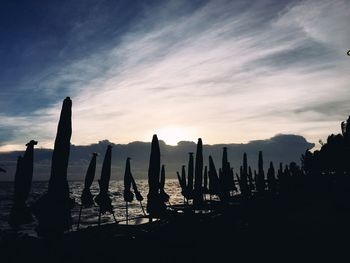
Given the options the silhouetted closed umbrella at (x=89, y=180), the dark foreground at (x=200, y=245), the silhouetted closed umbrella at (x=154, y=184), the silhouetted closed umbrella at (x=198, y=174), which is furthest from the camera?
the silhouetted closed umbrella at (x=198, y=174)

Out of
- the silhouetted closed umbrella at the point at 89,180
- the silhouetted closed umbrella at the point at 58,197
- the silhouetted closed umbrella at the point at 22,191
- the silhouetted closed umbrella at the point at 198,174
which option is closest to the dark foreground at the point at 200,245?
the silhouetted closed umbrella at the point at 58,197

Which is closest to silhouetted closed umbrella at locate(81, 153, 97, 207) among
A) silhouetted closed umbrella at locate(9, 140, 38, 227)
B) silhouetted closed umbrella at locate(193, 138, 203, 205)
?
silhouetted closed umbrella at locate(9, 140, 38, 227)

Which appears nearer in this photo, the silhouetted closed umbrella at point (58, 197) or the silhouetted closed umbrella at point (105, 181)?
the silhouetted closed umbrella at point (58, 197)

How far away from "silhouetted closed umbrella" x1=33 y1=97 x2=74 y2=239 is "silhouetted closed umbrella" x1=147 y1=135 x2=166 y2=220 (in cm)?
504

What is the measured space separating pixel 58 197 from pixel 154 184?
557cm

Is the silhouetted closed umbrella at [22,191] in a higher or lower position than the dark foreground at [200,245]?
higher

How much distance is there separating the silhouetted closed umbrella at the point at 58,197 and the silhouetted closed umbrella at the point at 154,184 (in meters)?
5.04

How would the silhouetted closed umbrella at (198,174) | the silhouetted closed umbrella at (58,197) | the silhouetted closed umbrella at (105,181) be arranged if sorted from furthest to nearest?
the silhouetted closed umbrella at (198,174) → the silhouetted closed umbrella at (105,181) → the silhouetted closed umbrella at (58,197)

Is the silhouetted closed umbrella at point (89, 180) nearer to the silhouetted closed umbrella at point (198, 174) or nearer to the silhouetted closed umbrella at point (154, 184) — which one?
the silhouetted closed umbrella at point (154, 184)

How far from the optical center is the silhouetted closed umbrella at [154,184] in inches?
522

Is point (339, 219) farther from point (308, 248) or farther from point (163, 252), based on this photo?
point (163, 252)

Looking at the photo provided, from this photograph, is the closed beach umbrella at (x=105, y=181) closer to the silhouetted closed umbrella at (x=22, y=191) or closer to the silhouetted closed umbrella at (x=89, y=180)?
the silhouetted closed umbrella at (x=89, y=180)

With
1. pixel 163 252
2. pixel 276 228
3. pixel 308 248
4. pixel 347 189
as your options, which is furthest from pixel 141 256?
pixel 347 189

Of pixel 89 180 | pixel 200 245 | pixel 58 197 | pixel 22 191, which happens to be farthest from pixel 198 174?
pixel 58 197
